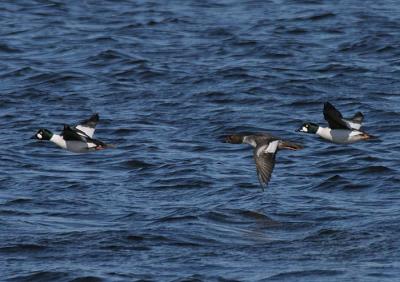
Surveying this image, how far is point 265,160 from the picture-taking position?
1591 cm

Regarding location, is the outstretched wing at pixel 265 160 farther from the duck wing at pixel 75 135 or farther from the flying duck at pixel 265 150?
the duck wing at pixel 75 135

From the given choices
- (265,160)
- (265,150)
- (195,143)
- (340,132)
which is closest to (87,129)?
(265,150)

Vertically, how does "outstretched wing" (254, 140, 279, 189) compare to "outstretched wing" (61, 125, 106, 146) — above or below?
below

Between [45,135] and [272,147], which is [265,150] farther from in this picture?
[45,135]

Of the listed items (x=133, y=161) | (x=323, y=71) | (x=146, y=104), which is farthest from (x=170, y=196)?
(x=323, y=71)

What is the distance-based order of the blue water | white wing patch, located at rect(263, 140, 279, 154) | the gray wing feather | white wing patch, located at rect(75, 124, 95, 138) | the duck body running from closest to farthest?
the gray wing feather → the blue water → white wing patch, located at rect(263, 140, 279, 154) → the duck body → white wing patch, located at rect(75, 124, 95, 138)

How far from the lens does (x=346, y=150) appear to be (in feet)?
71.8

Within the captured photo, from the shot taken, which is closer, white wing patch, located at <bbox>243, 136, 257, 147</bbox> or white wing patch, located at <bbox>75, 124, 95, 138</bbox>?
white wing patch, located at <bbox>243, 136, 257, 147</bbox>

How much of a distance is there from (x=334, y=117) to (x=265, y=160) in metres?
1.23

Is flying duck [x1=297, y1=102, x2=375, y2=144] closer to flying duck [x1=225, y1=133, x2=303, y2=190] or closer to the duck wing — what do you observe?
flying duck [x1=225, y1=133, x2=303, y2=190]

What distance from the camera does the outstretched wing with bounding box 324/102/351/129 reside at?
1633 cm

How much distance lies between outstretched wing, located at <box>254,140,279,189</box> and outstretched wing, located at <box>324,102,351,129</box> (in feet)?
2.48

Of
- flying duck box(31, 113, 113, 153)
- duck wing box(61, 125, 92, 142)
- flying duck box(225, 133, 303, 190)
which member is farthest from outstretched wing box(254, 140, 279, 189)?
duck wing box(61, 125, 92, 142)

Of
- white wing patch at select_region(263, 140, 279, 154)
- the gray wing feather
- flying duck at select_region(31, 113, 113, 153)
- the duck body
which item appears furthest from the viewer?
the duck body
